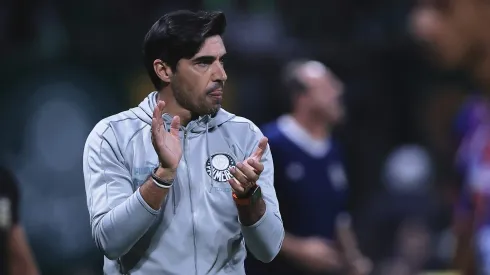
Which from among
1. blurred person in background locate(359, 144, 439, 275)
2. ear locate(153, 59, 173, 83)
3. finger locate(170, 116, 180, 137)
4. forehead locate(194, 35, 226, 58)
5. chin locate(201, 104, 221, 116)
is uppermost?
forehead locate(194, 35, 226, 58)

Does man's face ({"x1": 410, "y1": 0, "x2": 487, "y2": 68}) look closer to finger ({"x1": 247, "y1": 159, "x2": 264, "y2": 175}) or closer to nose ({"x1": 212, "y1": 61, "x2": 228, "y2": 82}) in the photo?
finger ({"x1": 247, "y1": 159, "x2": 264, "y2": 175})

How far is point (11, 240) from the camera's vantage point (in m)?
5.10

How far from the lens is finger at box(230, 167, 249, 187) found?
3032 mm

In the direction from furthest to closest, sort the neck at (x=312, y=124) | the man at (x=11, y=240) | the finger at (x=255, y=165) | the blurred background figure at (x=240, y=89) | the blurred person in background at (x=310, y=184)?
the blurred background figure at (x=240, y=89)
the neck at (x=312, y=124)
the blurred person in background at (x=310, y=184)
the man at (x=11, y=240)
the finger at (x=255, y=165)

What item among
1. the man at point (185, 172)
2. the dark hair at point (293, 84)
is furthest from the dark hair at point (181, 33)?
the dark hair at point (293, 84)

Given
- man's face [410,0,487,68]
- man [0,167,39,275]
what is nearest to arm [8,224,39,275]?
man [0,167,39,275]

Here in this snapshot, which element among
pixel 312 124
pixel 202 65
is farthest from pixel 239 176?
pixel 312 124

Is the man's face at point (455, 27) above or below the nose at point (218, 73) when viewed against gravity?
above

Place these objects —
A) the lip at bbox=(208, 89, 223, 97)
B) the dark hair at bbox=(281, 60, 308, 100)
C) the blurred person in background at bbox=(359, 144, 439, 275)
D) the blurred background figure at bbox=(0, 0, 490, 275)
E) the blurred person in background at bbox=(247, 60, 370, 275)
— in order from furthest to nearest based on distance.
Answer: the blurred background figure at bbox=(0, 0, 490, 275), the blurred person in background at bbox=(359, 144, 439, 275), the dark hair at bbox=(281, 60, 308, 100), the blurred person in background at bbox=(247, 60, 370, 275), the lip at bbox=(208, 89, 223, 97)

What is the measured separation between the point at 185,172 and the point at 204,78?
28 centimetres

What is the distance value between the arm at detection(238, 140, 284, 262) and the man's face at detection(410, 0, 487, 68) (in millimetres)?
908

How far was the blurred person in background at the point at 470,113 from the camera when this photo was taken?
2127mm

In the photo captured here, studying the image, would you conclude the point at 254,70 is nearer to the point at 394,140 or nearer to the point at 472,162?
A: the point at 394,140

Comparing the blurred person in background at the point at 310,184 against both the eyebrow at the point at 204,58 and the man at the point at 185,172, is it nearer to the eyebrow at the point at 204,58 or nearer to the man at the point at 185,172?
the man at the point at 185,172
